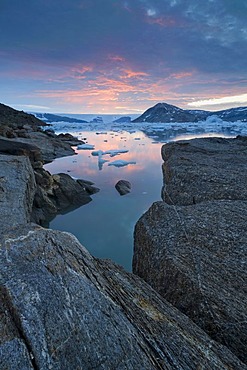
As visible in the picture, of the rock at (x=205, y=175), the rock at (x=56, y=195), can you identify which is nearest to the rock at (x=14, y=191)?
the rock at (x=56, y=195)

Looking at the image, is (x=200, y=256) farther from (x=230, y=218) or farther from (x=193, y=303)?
(x=230, y=218)

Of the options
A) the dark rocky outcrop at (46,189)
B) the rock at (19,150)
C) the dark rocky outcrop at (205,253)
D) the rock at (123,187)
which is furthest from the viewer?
the rock at (123,187)

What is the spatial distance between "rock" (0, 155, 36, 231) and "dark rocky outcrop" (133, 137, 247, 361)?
255 cm

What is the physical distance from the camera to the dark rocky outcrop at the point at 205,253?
3.01 metres

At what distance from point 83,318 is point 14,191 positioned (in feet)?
17.2

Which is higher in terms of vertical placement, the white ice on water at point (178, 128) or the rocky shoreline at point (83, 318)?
the white ice on water at point (178, 128)

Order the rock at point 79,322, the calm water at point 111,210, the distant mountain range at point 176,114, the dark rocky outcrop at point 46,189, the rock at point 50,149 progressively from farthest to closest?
the distant mountain range at point 176,114
the rock at point 50,149
the dark rocky outcrop at point 46,189
the calm water at point 111,210
the rock at point 79,322

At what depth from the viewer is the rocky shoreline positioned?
2.07 m

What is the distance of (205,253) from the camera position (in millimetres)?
3850

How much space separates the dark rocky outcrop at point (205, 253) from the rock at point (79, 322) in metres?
0.36

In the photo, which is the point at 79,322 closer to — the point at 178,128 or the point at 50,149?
the point at 50,149

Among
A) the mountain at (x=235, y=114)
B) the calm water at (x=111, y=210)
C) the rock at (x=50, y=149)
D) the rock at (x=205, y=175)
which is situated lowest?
the calm water at (x=111, y=210)

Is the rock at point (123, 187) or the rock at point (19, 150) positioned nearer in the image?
the rock at point (19, 150)

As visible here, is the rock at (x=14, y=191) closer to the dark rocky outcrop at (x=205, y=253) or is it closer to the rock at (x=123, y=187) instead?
the dark rocky outcrop at (x=205, y=253)
